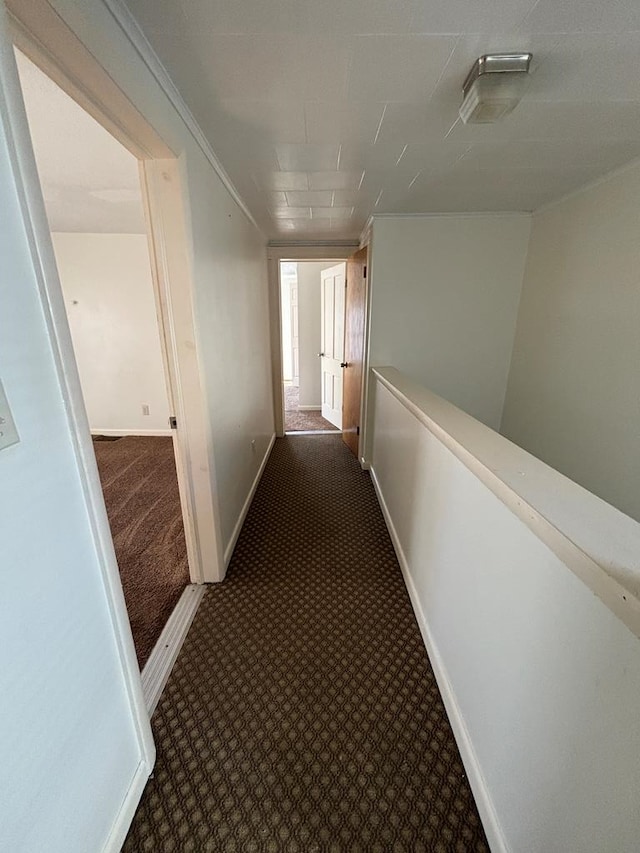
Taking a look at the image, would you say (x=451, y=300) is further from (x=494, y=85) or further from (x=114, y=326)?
(x=114, y=326)

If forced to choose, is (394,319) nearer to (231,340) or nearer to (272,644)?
(231,340)

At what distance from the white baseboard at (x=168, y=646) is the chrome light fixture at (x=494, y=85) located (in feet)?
7.48

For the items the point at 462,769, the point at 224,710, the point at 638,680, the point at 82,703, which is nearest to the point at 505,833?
the point at 462,769

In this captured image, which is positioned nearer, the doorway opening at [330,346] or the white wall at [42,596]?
the white wall at [42,596]

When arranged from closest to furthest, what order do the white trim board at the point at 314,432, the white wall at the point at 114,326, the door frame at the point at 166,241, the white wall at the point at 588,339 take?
the door frame at the point at 166,241, the white wall at the point at 588,339, the white wall at the point at 114,326, the white trim board at the point at 314,432

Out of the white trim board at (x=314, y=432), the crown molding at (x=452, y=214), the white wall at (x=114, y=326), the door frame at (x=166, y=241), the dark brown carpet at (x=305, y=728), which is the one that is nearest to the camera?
the door frame at (x=166, y=241)

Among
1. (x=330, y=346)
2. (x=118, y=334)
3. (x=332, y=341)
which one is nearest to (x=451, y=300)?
(x=332, y=341)

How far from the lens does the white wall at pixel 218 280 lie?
0.85 meters

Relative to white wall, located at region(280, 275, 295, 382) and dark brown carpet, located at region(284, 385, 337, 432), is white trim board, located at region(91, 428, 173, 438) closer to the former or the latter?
dark brown carpet, located at region(284, 385, 337, 432)

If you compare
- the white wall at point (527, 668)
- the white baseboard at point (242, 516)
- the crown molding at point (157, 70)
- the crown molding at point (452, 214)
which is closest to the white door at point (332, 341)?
the crown molding at point (452, 214)

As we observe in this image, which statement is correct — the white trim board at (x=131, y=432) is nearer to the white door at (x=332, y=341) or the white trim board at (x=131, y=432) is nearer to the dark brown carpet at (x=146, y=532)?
the dark brown carpet at (x=146, y=532)

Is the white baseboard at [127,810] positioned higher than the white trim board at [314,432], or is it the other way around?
the white baseboard at [127,810]

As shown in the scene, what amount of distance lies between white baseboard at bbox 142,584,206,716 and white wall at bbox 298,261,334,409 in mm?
Result: 3808

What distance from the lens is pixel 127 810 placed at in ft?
2.99
